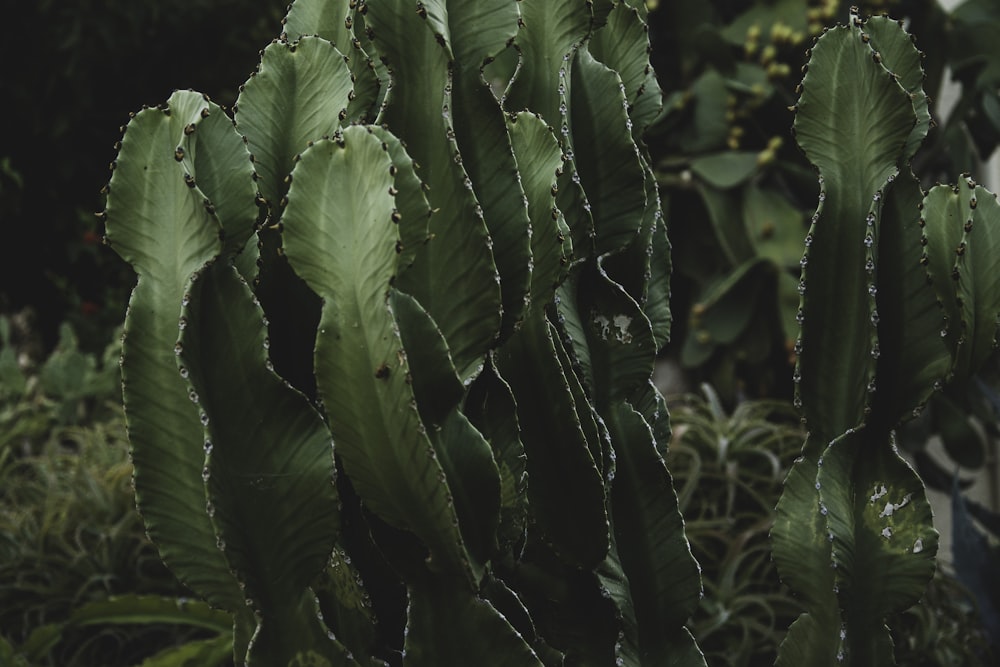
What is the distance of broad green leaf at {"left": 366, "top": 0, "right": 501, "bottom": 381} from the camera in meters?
0.92

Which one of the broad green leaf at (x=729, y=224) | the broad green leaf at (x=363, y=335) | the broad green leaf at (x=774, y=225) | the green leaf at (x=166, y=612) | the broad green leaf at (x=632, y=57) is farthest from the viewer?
Result: the broad green leaf at (x=729, y=224)

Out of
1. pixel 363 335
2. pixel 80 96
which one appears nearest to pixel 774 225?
pixel 363 335

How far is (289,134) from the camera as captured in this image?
3.34ft

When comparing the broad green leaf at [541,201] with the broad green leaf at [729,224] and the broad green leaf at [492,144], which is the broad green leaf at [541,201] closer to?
the broad green leaf at [492,144]

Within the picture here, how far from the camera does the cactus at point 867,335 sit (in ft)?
3.38

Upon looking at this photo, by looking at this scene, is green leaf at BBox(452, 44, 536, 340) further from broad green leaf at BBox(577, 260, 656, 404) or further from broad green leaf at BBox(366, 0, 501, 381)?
broad green leaf at BBox(577, 260, 656, 404)

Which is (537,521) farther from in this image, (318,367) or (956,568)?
(956,568)

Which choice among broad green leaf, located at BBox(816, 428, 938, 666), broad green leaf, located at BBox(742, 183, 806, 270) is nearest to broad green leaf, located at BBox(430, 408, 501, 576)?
broad green leaf, located at BBox(816, 428, 938, 666)

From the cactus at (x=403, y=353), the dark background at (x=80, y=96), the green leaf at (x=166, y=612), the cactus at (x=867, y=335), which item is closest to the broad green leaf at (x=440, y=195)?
the cactus at (x=403, y=353)

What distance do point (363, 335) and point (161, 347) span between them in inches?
6.9

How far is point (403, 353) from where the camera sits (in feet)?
2.71

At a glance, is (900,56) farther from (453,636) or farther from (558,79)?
(453,636)

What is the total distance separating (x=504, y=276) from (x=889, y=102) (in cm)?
A: 40

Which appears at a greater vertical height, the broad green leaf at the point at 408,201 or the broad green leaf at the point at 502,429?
the broad green leaf at the point at 408,201
